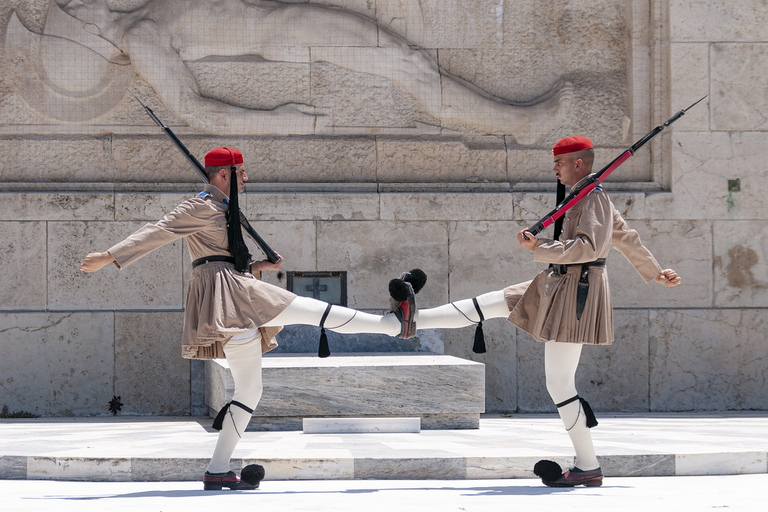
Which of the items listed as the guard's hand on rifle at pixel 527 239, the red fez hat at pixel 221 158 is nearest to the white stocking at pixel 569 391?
the guard's hand on rifle at pixel 527 239

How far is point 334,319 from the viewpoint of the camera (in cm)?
511

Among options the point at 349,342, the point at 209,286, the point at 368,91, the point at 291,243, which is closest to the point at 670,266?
the point at 349,342

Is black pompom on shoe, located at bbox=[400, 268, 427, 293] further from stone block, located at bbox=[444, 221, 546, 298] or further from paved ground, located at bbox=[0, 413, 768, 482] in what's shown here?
stone block, located at bbox=[444, 221, 546, 298]

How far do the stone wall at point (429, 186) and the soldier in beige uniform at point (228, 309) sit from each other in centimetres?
363

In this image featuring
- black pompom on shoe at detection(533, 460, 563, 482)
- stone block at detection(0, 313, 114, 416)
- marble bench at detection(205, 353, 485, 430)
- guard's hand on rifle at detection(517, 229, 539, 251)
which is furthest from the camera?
stone block at detection(0, 313, 114, 416)

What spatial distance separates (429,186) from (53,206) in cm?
314

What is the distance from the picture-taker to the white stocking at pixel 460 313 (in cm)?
525

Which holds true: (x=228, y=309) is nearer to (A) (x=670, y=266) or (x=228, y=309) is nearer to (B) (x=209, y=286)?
(B) (x=209, y=286)

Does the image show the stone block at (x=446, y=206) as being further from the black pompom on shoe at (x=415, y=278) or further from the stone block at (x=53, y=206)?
the black pompom on shoe at (x=415, y=278)

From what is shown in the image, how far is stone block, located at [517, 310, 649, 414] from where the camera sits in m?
8.91

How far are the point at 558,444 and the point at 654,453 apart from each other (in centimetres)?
70

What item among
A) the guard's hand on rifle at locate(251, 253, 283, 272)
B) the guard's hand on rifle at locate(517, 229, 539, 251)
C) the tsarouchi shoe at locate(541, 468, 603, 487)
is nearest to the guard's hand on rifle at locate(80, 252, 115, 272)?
the guard's hand on rifle at locate(251, 253, 283, 272)

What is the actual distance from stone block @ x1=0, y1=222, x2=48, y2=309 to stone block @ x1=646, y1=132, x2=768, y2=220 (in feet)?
16.8

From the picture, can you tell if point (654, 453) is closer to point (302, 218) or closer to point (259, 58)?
point (302, 218)
